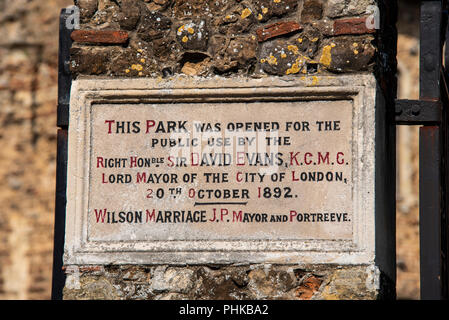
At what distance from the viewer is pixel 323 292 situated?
5418 millimetres

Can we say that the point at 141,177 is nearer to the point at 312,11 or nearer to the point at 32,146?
the point at 312,11

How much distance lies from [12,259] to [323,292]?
1113 cm

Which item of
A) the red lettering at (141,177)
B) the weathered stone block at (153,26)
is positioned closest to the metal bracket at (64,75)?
the weathered stone block at (153,26)

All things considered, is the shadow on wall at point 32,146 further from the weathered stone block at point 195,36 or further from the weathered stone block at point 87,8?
the weathered stone block at point 195,36

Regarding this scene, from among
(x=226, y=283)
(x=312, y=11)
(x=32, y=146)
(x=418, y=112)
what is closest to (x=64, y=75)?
(x=312, y=11)

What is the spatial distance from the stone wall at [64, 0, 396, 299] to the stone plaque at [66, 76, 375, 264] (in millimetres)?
66

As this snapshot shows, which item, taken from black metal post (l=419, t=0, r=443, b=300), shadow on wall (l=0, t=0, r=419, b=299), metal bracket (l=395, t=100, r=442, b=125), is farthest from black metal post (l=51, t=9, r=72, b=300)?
shadow on wall (l=0, t=0, r=419, b=299)

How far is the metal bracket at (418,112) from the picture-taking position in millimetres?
5949

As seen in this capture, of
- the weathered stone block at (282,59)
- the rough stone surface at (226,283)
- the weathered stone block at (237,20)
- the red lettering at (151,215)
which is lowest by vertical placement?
the rough stone surface at (226,283)

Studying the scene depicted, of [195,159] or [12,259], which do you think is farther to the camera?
[12,259]

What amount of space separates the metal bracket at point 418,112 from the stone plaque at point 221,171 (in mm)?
499
